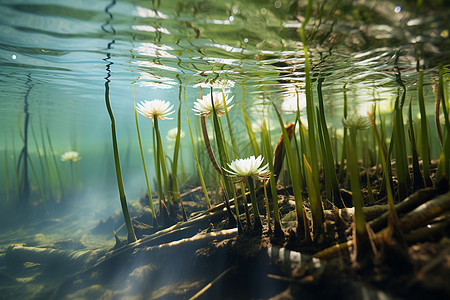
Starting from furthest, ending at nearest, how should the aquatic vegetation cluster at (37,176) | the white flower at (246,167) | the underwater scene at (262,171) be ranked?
the aquatic vegetation cluster at (37,176)
the white flower at (246,167)
the underwater scene at (262,171)

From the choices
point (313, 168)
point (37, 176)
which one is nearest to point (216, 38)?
point (313, 168)

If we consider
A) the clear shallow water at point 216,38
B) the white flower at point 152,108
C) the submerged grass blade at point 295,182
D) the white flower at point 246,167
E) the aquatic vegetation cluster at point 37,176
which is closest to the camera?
the submerged grass blade at point 295,182

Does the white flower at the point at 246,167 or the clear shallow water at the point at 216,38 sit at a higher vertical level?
the clear shallow water at the point at 216,38

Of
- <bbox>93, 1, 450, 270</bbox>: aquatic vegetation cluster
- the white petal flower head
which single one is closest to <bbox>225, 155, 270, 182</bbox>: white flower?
<bbox>93, 1, 450, 270</bbox>: aquatic vegetation cluster

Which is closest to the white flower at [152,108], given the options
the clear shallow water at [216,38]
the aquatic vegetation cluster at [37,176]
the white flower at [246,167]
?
the clear shallow water at [216,38]

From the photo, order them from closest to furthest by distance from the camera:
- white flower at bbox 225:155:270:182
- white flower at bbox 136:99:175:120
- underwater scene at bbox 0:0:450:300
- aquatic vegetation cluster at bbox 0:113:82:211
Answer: underwater scene at bbox 0:0:450:300 < white flower at bbox 225:155:270:182 < white flower at bbox 136:99:175:120 < aquatic vegetation cluster at bbox 0:113:82:211

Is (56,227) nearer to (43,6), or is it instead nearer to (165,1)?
(43,6)

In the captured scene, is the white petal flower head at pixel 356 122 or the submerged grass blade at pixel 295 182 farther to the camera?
the white petal flower head at pixel 356 122

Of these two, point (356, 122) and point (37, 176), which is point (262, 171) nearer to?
point (356, 122)

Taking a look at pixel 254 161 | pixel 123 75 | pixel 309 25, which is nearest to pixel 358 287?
pixel 254 161

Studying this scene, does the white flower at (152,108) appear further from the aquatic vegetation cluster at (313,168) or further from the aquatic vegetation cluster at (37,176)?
the aquatic vegetation cluster at (37,176)

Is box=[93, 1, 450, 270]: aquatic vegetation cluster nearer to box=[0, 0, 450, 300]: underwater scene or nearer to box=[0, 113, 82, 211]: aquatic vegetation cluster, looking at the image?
box=[0, 0, 450, 300]: underwater scene
